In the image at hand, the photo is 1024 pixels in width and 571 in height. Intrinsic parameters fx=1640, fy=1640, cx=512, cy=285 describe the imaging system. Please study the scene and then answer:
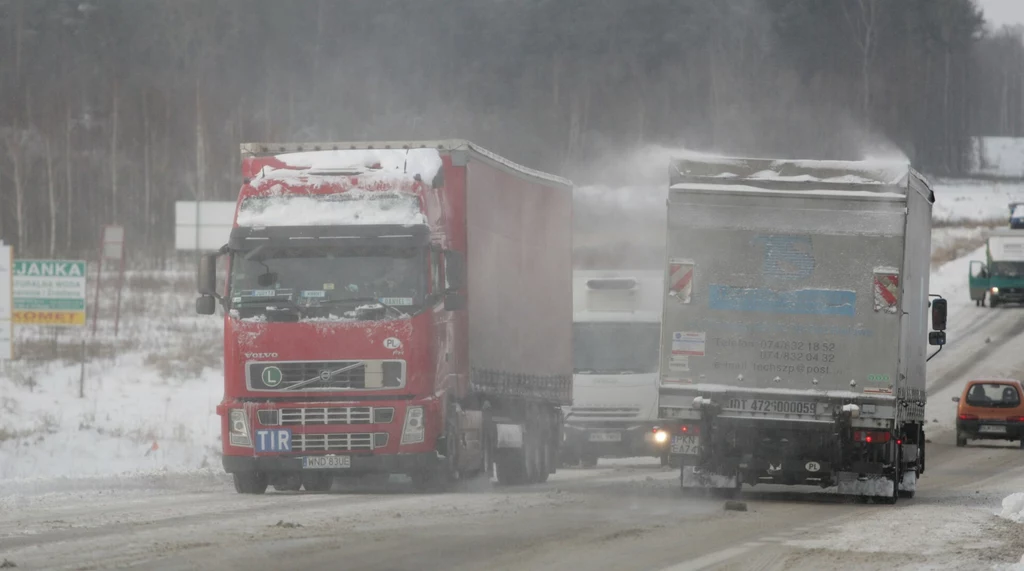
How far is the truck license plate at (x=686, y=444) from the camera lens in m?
17.9

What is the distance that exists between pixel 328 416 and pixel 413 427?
0.91m

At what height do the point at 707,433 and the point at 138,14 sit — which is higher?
the point at 138,14

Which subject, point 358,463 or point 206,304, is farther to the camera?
point 206,304

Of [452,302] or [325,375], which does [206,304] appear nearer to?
[325,375]

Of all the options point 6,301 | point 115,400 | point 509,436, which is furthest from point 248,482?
point 115,400

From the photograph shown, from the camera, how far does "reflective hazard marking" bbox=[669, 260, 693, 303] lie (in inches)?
700

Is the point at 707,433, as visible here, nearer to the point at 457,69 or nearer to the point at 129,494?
the point at 129,494

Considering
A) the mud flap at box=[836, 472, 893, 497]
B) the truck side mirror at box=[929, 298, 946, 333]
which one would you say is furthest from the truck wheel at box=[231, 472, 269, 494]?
the truck side mirror at box=[929, 298, 946, 333]

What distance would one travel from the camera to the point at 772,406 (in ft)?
58.1

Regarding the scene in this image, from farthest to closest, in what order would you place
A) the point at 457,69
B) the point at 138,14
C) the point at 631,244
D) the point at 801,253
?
1. the point at 457,69
2. the point at 138,14
3. the point at 631,244
4. the point at 801,253

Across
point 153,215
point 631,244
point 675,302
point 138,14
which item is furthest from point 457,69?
point 675,302

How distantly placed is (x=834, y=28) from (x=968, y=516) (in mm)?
82162

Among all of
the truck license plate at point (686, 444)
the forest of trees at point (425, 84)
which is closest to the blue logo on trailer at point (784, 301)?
the truck license plate at point (686, 444)

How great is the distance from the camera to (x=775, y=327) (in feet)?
58.0
